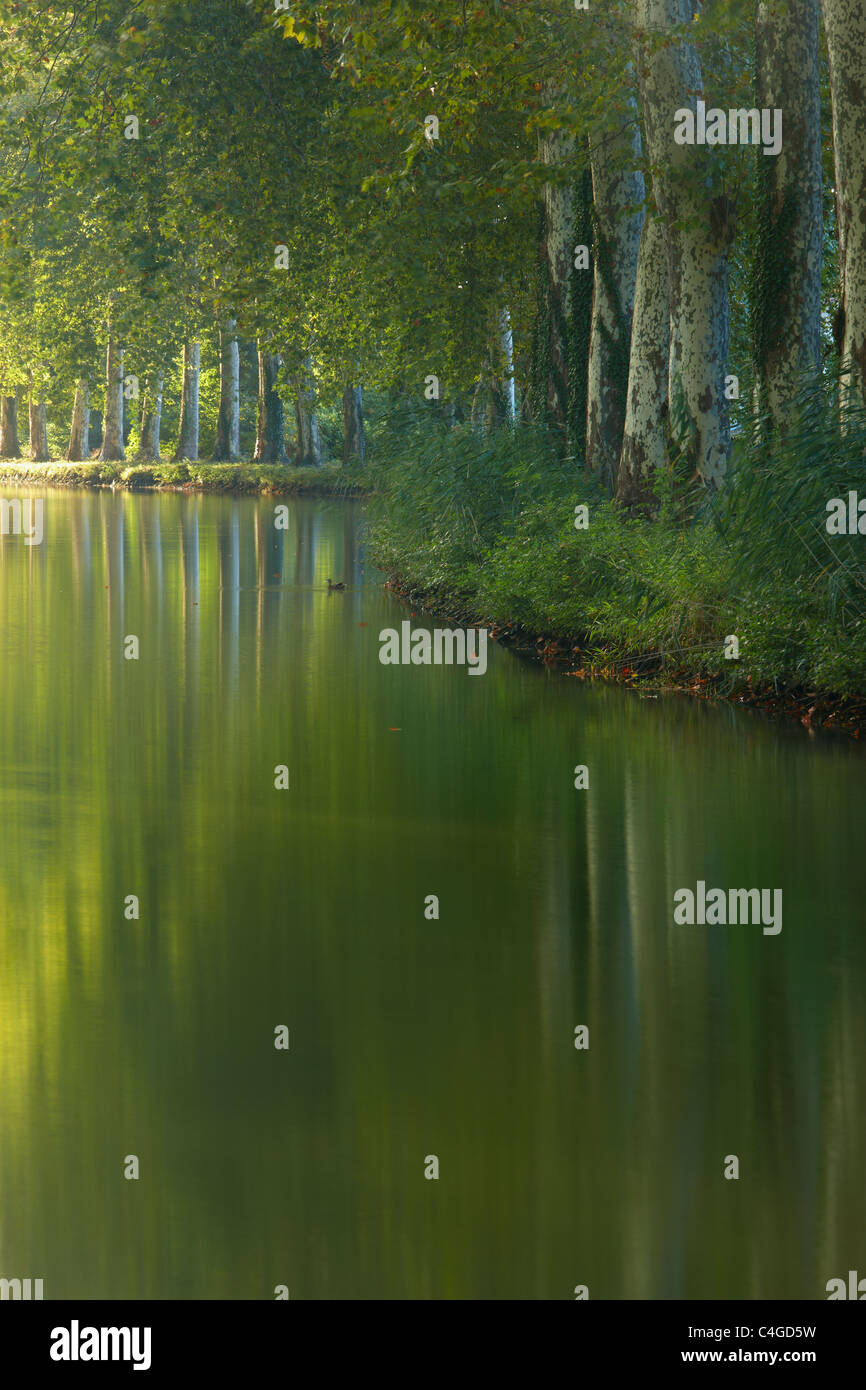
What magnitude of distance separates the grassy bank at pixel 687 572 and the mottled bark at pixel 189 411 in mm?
50734

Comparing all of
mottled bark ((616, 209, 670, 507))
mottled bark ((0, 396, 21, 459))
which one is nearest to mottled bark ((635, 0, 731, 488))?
mottled bark ((616, 209, 670, 507))

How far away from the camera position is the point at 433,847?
1016 centimetres

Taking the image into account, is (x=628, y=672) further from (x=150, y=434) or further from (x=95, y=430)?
(x=95, y=430)

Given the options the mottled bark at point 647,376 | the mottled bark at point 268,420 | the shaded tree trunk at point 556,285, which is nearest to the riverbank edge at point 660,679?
the mottled bark at point 647,376

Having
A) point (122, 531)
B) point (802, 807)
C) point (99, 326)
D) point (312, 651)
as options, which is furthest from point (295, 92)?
point (99, 326)

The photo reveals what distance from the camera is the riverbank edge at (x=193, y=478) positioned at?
59.8m

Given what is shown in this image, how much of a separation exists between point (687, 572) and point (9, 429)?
87223mm

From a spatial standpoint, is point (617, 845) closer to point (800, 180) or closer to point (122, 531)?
point (800, 180)

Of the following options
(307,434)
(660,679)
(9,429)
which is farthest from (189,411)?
(660,679)

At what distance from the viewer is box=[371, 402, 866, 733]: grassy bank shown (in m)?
14.3

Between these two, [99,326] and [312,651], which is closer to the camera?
[312,651]

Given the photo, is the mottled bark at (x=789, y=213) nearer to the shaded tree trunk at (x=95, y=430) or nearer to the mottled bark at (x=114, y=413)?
the mottled bark at (x=114, y=413)

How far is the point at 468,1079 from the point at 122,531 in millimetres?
34210

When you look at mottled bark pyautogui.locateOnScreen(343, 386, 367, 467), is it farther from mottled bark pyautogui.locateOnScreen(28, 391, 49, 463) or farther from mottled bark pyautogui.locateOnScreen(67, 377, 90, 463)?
mottled bark pyautogui.locateOnScreen(28, 391, 49, 463)
